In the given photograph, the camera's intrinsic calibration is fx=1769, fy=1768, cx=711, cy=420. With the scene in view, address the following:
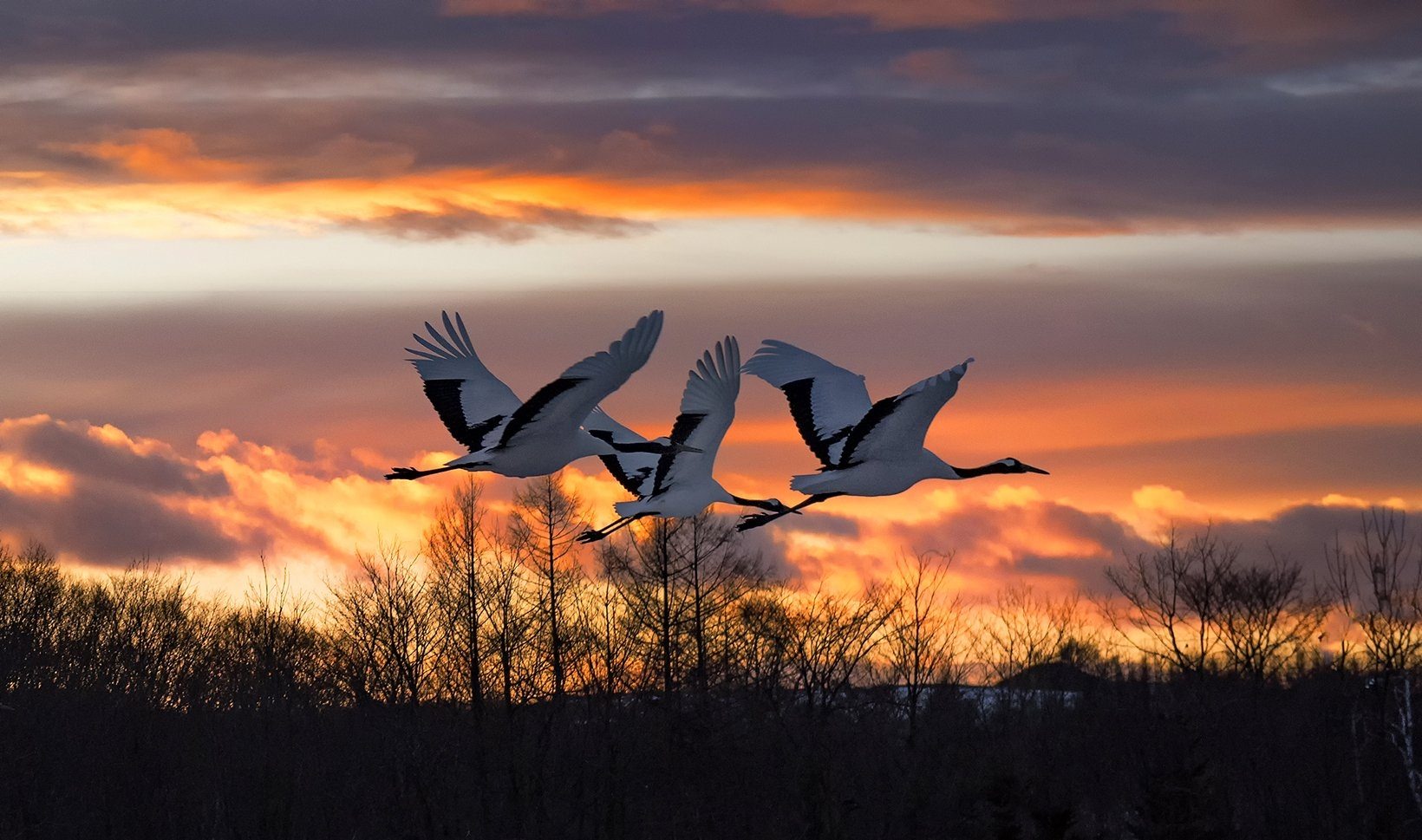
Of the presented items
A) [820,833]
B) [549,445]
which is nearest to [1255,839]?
[820,833]

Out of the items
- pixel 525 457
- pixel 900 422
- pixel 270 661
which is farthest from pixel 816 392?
pixel 270 661

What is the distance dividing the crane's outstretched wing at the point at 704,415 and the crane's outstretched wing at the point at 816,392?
1.22 ft

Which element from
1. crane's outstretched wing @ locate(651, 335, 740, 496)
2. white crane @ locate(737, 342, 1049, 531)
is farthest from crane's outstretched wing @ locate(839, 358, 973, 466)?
crane's outstretched wing @ locate(651, 335, 740, 496)

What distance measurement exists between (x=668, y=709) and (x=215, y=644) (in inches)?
1311

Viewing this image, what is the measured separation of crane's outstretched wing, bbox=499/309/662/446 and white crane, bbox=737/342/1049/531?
3371 millimetres

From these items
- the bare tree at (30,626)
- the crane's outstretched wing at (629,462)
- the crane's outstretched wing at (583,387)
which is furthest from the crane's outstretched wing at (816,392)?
the bare tree at (30,626)

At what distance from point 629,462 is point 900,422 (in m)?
6.22

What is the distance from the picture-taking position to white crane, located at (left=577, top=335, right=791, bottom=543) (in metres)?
27.0

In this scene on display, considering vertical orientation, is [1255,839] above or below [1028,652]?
below

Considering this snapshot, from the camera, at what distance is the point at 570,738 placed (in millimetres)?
52844

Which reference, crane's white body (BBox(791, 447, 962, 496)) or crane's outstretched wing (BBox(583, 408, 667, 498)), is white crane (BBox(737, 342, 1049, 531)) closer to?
crane's white body (BBox(791, 447, 962, 496))

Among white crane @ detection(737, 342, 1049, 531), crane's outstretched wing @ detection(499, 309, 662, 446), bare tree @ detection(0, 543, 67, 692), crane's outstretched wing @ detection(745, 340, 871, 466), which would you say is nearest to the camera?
crane's outstretched wing @ detection(499, 309, 662, 446)

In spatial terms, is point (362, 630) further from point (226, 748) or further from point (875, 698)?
point (875, 698)

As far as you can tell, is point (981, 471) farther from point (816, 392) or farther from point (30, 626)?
point (30, 626)
